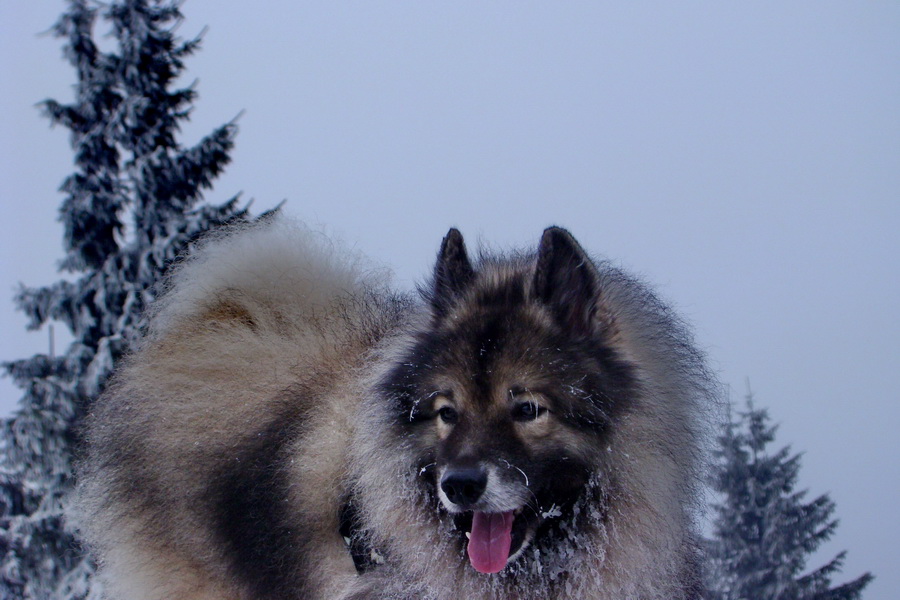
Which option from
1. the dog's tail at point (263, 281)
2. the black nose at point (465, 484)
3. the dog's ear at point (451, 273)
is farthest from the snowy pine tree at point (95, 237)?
the black nose at point (465, 484)

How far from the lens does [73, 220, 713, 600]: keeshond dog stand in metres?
3.27

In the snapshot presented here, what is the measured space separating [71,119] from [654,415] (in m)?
10.6

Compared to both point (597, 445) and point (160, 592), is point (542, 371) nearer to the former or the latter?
point (597, 445)

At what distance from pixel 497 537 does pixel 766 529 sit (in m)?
13.7

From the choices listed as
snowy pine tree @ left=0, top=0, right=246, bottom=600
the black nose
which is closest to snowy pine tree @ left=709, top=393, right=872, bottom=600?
snowy pine tree @ left=0, top=0, right=246, bottom=600

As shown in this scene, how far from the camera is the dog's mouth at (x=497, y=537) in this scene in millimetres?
3277

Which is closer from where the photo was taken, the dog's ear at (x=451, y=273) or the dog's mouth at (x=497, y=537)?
the dog's mouth at (x=497, y=537)

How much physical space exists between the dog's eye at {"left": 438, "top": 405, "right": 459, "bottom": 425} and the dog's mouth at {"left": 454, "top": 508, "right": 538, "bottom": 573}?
395mm

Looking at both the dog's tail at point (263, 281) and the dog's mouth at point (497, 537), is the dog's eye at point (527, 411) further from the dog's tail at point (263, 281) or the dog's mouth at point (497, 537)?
the dog's tail at point (263, 281)

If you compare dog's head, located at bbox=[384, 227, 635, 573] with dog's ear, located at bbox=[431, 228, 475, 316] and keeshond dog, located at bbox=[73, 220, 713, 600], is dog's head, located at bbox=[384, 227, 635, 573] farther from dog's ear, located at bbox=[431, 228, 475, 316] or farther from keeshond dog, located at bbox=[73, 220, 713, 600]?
dog's ear, located at bbox=[431, 228, 475, 316]

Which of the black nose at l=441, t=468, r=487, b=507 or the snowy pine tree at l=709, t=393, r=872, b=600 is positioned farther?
the snowy pine tree at l=709, t=393, r=872, b=600

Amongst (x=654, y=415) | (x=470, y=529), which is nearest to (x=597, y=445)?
(x=654, y=415)

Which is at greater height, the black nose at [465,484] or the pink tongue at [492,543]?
the black nose at [465,484]

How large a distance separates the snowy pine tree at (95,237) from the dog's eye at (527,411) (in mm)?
8473
